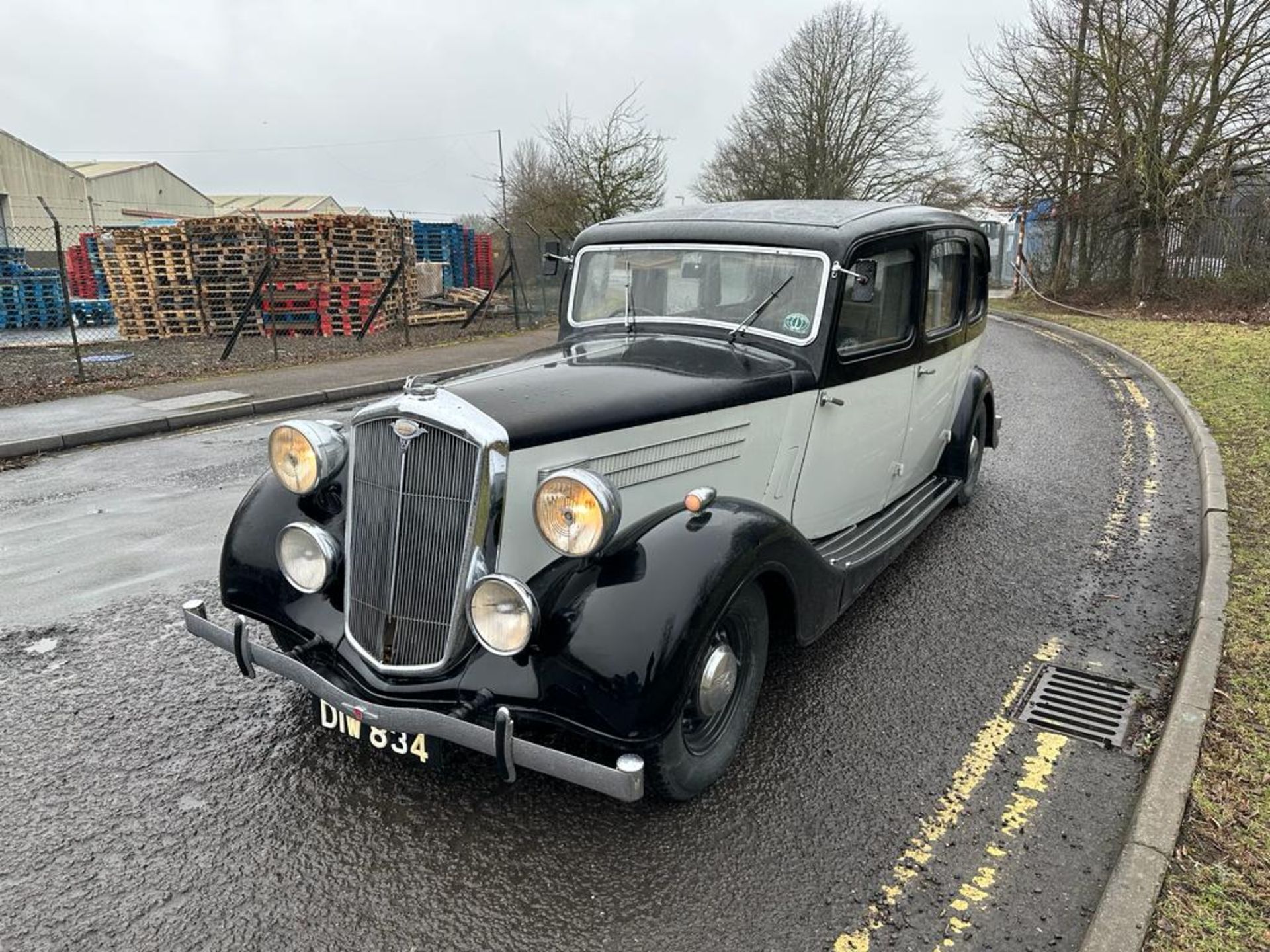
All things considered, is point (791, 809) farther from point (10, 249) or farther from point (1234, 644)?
point (10, 249)

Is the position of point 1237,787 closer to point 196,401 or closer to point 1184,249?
point 196,401

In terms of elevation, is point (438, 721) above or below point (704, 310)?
below

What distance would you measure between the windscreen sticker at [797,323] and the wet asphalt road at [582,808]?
1.43m

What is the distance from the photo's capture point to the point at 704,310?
396cm

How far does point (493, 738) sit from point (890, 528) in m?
2.62

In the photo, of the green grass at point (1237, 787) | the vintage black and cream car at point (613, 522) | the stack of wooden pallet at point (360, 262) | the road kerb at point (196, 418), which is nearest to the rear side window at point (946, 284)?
the vintage black and cream car at point (613, 522)

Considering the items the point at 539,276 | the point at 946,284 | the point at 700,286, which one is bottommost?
the point at 700,286

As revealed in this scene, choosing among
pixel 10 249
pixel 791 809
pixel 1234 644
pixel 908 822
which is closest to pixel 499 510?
pixel 791 809

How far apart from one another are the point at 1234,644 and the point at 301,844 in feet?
12.3

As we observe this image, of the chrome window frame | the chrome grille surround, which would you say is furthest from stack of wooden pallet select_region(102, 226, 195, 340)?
the chrome grille surround

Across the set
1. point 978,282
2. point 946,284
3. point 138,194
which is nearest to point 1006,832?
point 946,284

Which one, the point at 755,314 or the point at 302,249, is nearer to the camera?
the point at 755,314

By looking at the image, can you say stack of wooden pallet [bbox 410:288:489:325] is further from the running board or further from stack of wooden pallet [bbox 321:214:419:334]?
the running board

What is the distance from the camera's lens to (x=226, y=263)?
15.3 metres
